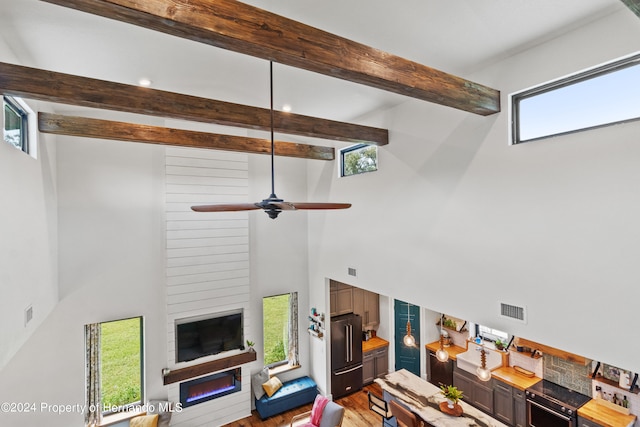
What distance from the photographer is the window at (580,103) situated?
8.54 ft

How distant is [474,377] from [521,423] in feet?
3.09

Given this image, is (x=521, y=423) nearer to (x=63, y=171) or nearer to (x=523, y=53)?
(x=523, y=53)

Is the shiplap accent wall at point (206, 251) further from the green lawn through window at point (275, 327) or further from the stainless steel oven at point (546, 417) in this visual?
the stainless steel oven at point (546, 417)

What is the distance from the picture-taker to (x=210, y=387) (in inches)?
234

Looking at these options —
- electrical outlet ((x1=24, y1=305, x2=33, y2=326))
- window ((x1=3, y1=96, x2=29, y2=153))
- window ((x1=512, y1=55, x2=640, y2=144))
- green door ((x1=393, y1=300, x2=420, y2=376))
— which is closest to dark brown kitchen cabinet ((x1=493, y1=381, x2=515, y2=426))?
green door ((x1=393, y1=300, x2=420, y2=376))

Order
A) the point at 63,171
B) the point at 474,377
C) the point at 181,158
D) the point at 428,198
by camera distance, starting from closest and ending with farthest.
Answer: the point at 428,198
the point at 63,171
the point at 181,158
the point at 474,377

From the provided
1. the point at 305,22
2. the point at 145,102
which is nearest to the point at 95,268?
the point at 145,102

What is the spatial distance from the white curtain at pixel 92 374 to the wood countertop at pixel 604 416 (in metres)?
7.45

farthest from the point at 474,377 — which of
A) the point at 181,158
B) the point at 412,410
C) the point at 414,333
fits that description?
the point at 181,158

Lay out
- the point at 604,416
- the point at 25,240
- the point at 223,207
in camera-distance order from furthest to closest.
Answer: the point at 604,416 → the point at 25,240 → the point at 223,207

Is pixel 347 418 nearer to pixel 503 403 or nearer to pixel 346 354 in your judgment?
pixel 346 354

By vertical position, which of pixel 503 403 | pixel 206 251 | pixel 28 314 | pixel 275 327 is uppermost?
pixel 206 251

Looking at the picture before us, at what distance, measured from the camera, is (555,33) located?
9.43 feet

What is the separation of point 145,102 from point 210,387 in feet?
16.9
